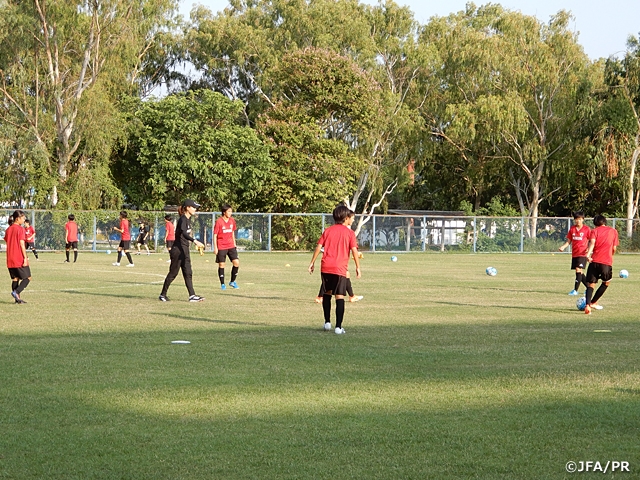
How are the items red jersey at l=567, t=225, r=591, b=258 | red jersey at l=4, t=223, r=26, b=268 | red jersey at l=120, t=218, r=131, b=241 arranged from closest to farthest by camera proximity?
red jersey at l=4, t=223, r=26, b=268
red jersey at l=567, t=225, r=591, b=258
red jersey at l=120, t=218, r=131, b=241

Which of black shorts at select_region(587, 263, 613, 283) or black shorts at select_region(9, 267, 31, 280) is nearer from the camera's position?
black shorts at select_region(587, 263, 613, 283)

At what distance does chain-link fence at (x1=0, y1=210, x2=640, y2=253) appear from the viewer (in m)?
48.2

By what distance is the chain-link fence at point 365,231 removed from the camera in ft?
158

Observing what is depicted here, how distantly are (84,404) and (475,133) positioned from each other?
55202mm

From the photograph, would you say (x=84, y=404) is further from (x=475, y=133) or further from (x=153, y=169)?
(x=475, y=133)

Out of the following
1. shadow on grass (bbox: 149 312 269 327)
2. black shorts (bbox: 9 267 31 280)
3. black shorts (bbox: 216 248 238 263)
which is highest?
black shorts (bbox: 216 248 238 263)

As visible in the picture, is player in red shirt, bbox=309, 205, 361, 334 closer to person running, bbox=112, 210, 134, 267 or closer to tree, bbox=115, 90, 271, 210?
person running, bbox=112, 210, 134, 267

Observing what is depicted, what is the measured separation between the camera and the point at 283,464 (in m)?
5.98

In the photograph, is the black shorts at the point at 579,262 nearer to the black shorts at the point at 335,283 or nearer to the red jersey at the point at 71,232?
the black shorts at the point at 335,283

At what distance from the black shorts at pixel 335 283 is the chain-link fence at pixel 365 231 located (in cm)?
3528

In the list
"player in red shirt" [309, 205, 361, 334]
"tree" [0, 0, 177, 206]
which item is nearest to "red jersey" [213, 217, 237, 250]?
"player in red shirt" [309, 205, 361, 334]

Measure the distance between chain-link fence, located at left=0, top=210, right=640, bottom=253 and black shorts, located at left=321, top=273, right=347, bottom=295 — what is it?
35.3 meters

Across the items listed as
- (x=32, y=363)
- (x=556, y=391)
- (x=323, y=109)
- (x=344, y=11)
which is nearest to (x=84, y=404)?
(x=32, y=363)

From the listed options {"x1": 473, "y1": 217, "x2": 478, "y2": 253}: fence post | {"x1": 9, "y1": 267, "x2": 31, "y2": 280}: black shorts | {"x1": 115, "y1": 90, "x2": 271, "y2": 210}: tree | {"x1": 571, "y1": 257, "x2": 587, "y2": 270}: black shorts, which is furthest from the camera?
{"x1": 473, "y1": 217, "x2": 478, "y2": 253}: fence post
